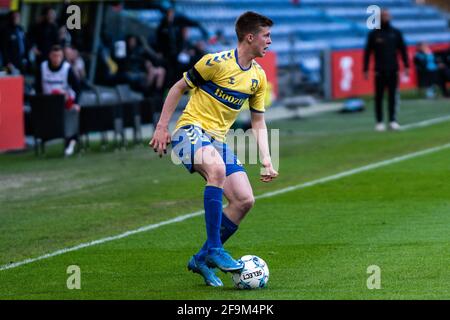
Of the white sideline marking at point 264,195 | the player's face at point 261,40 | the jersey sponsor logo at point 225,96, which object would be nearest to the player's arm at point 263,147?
the jersey sponsor logo at point 225,96

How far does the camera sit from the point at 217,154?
362 inches

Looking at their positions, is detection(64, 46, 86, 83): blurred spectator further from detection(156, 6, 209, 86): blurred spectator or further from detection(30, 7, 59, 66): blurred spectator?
detection(156, 6, 209, 86): blurred spectator

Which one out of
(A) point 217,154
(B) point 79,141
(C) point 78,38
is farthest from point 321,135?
(A) point 217,154

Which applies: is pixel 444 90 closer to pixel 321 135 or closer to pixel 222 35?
pixel 222 35

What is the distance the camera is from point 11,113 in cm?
2072

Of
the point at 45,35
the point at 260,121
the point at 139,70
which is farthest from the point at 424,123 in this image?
the point at 260,121

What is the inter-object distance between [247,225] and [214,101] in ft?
10.7

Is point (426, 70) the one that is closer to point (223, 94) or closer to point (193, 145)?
point (223, 94)

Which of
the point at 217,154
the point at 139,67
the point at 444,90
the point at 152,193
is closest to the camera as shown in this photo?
the point at 217,154

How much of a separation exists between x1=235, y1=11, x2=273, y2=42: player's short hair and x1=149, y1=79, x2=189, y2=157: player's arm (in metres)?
0.57

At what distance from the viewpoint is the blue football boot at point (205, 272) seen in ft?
29.8

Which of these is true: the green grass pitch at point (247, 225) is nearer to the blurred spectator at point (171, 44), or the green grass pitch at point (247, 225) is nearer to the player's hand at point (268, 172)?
the player's hand at point (268, 172)

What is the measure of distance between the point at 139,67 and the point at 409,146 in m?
8.89

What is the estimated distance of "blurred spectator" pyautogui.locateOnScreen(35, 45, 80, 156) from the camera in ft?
67.2
